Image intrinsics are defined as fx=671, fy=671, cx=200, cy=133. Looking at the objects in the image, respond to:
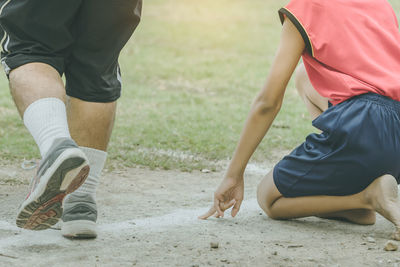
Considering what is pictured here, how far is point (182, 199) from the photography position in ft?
12.5

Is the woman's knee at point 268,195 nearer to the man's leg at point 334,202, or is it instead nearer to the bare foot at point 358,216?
the man's leg at point 334,202

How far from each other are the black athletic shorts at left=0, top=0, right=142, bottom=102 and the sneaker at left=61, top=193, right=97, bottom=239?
45 cm

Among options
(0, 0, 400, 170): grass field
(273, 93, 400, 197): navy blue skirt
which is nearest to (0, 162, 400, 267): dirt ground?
(273, 93, 400, 197): navy blue skirt

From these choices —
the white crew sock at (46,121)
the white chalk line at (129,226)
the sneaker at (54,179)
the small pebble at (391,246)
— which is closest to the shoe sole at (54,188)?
the sneaker at (54,179)

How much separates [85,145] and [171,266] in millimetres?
795

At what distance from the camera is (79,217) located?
2.89 meters

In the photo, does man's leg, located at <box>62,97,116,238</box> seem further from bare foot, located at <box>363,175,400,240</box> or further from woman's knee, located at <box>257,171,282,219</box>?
bare foot, located at <box>363,175,400,240</box>

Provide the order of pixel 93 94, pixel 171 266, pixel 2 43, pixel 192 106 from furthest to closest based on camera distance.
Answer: pixel 192 106, pixel 93 94, pixel 2 43, pixel 171 266

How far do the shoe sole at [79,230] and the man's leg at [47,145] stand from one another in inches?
13.9

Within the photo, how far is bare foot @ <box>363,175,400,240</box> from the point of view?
2.87m

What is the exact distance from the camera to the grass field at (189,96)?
5125mm

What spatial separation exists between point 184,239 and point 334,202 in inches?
29.6

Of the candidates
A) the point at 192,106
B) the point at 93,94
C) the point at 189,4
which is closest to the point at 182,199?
the point at 93,94

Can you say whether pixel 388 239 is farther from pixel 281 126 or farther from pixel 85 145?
pixel 281 126
